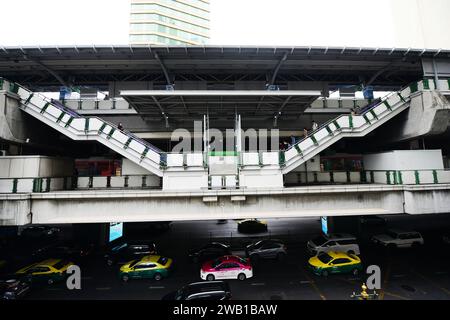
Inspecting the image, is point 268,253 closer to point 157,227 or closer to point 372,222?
point 157,227

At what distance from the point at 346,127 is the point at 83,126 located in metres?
18.0

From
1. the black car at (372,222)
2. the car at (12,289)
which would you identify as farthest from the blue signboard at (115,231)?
the black car at (372,222)

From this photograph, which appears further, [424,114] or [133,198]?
[424,114]

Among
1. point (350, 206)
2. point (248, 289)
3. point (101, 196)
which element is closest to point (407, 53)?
point (350, 206)

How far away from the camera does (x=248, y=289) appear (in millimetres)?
13914

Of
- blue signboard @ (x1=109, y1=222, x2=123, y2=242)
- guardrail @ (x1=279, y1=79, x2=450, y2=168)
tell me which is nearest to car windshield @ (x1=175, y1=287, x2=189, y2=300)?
guardrail @ (x1=279, y1=79, x2=450, y2=168)

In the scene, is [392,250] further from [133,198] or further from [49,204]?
[49,204]

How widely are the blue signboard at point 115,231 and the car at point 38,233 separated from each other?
927 cm

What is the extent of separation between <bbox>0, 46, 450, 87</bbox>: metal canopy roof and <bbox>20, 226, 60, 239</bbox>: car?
18223 mm

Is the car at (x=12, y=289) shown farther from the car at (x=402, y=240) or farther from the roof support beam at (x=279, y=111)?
the car at (x=402, y=240)

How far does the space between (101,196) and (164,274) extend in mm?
7930

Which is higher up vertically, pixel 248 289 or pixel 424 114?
pixel 424 114

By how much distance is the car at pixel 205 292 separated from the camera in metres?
11.2

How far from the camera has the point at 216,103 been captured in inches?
606
